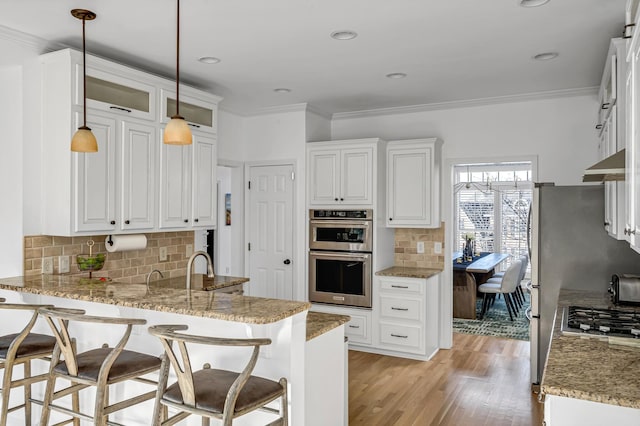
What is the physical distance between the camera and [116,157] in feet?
11.6

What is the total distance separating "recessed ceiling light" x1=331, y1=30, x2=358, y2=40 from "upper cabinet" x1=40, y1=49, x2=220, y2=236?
57.9 inches

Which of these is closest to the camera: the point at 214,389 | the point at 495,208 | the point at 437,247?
the point at 214,389

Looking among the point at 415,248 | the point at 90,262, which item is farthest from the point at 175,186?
the point at 415,248

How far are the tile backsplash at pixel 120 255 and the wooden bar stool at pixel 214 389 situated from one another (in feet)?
5.83

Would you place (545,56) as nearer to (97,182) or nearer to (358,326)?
(358,326)

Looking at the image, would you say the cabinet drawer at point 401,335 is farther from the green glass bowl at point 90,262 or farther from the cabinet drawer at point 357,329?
the green glass bowl at point 90,262

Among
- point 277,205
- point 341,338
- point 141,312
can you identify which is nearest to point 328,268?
point 277,205

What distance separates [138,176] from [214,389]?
2162 mm

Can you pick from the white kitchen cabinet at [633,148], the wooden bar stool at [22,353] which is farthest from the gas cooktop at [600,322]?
the wooden bar stool at [22,353]

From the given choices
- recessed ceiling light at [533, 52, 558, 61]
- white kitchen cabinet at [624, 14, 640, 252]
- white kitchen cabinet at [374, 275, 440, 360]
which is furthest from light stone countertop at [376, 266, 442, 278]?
white kitchen cabinet at [624, 14, 640, 252]

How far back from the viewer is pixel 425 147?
16.6ft

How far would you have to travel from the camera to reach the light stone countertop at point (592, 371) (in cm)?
171

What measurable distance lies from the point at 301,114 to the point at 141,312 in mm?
3244

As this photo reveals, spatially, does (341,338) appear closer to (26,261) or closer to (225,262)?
(26,261)
